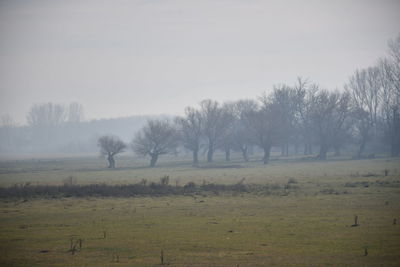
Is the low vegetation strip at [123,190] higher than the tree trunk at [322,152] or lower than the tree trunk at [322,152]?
lower

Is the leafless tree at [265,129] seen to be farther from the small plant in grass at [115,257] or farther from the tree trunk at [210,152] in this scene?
the small plant in grass at [115,257]

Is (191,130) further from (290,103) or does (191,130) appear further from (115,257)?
(115,257)

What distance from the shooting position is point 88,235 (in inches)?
859

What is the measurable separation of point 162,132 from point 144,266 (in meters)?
78.5

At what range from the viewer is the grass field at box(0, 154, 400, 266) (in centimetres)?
1709

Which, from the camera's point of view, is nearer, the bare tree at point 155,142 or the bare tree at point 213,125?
the bare tree at point 155,142

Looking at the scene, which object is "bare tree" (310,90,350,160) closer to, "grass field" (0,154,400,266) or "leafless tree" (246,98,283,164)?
"leafless tree" (246,98,283,164)

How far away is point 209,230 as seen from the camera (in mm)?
22578

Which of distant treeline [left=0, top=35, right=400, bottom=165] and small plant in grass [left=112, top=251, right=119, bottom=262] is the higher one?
distant treeline [left=0, top=35, right=400, bottom=165]

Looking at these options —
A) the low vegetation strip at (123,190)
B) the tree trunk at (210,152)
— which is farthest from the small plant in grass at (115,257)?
the tree trunk at (210,152)

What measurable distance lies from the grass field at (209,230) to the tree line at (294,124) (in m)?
55.2

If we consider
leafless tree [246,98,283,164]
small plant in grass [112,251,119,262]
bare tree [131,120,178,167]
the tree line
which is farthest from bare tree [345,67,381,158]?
small plant in grass [112,251,119,262]

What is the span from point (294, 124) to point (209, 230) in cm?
9492

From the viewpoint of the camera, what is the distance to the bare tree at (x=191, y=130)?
338 ft
